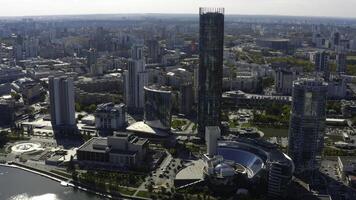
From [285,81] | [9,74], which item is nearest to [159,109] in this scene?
[285,81]

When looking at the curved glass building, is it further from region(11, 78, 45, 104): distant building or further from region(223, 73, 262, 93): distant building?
region(11, 78, 45, 104): distant building

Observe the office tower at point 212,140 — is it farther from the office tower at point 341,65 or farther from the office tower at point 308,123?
the office tower at point 341,65

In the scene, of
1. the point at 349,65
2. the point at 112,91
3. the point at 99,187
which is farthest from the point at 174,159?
the point at 349,65

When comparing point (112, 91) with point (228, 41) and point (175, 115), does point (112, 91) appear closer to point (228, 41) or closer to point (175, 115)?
point (175, 115)

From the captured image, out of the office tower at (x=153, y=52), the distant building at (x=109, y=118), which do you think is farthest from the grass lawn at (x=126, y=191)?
the office tower at (x=153, y=52)

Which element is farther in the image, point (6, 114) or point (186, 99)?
point (186, 99)

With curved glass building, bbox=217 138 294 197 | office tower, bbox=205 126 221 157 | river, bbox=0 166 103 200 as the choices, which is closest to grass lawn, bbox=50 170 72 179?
river, bbox=0 166 103 200

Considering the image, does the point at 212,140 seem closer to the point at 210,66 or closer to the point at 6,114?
the point at 210,66
